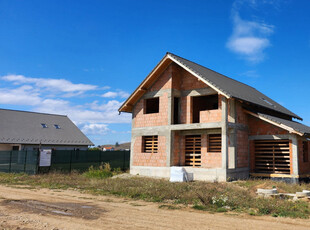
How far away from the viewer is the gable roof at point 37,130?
107 ft

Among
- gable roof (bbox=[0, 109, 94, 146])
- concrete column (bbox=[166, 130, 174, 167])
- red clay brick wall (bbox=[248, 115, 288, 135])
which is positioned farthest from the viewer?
gable roof (bbox=[0, 109, 94, 146])

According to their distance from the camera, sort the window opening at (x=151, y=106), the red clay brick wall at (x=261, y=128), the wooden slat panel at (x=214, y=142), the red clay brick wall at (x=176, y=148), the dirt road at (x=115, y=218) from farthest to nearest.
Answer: the window opening at (x=151, y=106) → the red clay brick wall at (x=176, y=148) → the wooden slat panel at (x=214, y=142) → the red clay brick wall at (x=261, y=128) → the dirt road at (x=115, y=218)

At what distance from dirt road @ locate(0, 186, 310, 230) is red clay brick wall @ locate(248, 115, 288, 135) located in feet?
33.9

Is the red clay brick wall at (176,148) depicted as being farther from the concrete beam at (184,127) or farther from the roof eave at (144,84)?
the roof eave at (144,84)

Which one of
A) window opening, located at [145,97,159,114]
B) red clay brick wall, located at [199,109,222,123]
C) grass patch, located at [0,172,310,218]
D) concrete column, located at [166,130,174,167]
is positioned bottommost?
grass patch, located at [0,172,310,218]

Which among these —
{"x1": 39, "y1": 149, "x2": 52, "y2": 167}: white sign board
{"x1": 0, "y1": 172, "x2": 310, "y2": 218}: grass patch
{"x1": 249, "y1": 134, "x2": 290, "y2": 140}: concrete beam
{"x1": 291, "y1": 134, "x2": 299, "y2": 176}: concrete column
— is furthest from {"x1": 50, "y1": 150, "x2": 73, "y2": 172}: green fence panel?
{"x1": 291, "y1": 134, "x2": 299, "y2": 176}: concrete column

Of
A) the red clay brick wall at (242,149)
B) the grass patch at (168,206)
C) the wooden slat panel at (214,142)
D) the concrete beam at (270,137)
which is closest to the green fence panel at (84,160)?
the wooden slat panel at (214,142)

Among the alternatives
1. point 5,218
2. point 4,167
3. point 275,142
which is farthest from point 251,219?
point 4,167

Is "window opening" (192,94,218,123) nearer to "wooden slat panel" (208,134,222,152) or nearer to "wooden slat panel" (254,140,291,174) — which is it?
"wooden slat panel" (208,134,222,152)

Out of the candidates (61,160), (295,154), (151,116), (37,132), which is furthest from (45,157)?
(295,154)

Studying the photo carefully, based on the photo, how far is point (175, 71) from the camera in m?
19.9

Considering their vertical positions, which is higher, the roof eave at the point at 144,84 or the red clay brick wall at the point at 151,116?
the roof eave at the point at 144,84

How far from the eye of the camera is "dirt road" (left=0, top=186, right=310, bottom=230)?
7.01 meters

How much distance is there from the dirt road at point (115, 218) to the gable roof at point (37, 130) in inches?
966
